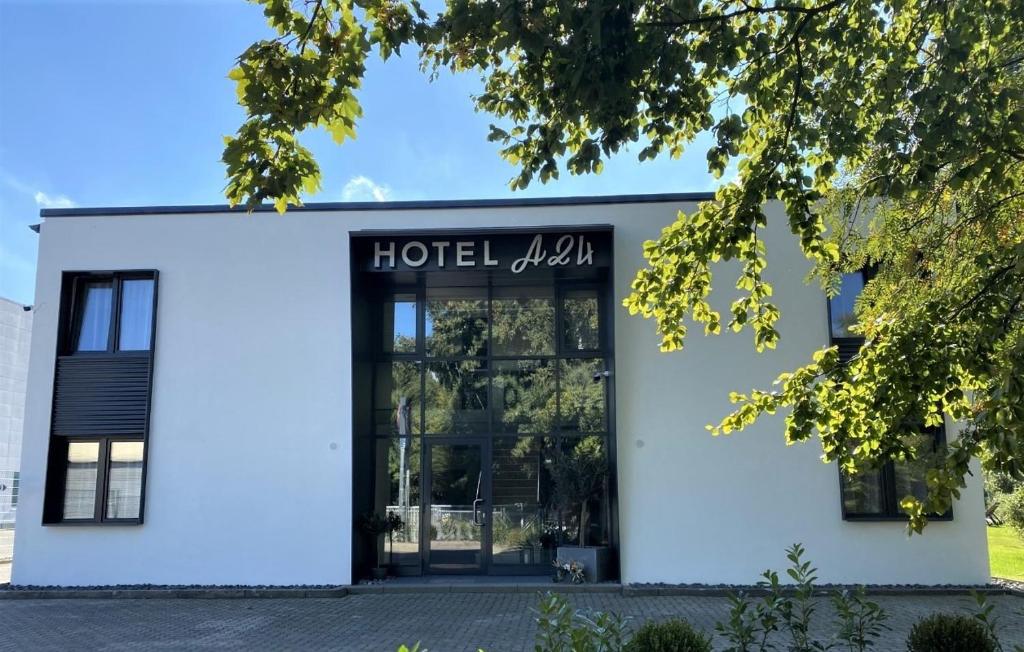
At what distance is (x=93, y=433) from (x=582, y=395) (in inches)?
313

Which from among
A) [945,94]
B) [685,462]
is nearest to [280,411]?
[685,462]

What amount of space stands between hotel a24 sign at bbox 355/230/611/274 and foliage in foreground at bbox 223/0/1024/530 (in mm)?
6216

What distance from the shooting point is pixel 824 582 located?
38.1 feet

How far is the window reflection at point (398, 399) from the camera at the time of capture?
1340 cm

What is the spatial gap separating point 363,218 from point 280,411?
11.1 ft

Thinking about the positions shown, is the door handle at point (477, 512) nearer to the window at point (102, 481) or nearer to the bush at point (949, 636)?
the window at point (102, 481)

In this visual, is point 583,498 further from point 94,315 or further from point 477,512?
point 94,315

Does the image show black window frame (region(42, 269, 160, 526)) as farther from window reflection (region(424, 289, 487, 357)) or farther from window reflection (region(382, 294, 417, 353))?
window reflection (region(424, 289, 487, 357))

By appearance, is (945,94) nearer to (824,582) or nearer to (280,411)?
(824,582)

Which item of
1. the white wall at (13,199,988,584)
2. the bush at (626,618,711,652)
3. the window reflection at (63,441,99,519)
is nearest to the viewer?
the bush at (626,618,711,652)

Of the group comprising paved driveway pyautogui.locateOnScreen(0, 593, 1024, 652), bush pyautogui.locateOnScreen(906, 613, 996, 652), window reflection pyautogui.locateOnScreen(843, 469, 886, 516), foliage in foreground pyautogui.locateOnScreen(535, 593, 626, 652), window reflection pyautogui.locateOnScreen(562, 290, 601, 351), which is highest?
window reflection pyautogui.locateOnScreen(562, 290, 601, 351)

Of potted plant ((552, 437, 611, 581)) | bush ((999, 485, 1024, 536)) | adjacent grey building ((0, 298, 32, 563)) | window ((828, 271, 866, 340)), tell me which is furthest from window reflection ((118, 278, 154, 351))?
adjacent grey building ((0, 298, 32, 563))

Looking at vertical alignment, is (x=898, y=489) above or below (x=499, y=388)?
below

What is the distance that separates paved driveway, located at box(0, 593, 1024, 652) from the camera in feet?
29.7
